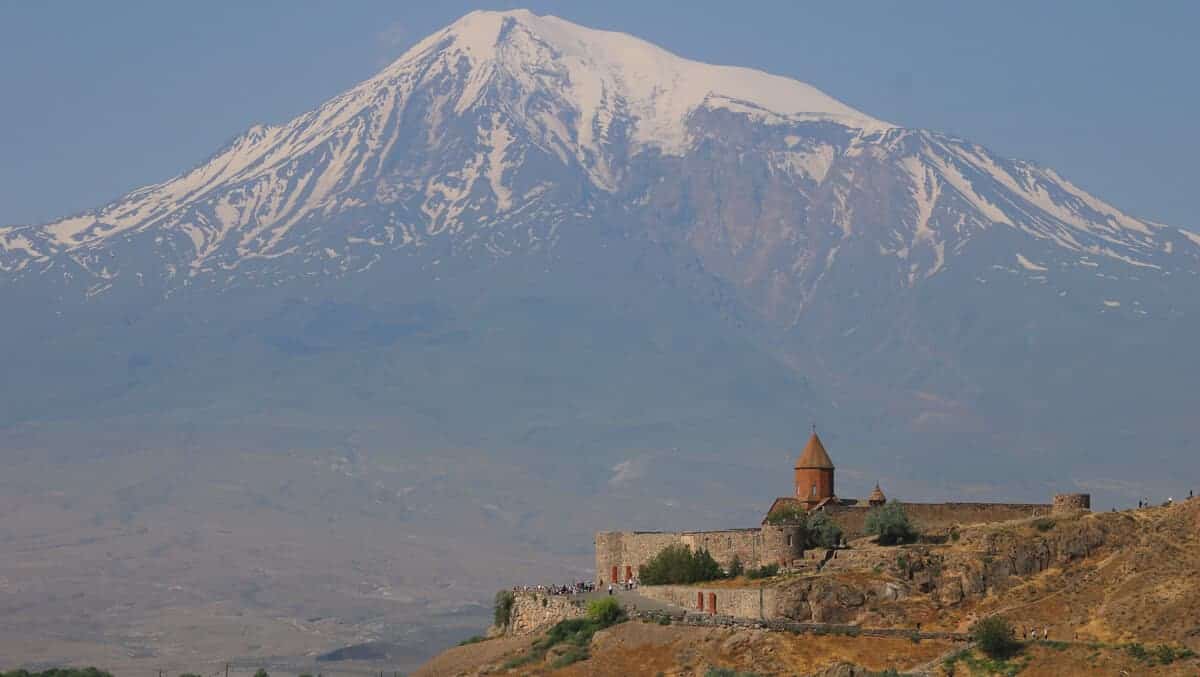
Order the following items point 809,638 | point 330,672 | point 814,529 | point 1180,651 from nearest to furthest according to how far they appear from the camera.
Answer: point 1180,651
point 809,638
point 814,529
point 330,672

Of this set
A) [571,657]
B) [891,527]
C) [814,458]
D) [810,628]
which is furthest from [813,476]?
[571,657]

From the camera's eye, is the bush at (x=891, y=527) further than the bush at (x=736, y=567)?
Yes

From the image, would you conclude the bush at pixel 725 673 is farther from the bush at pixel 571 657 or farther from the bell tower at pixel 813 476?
the bell tower at pixel 813 476

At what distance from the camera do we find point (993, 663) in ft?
227

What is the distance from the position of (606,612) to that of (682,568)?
5.22m

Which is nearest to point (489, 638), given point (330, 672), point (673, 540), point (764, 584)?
point (673, 540)

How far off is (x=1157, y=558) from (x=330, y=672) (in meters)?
122

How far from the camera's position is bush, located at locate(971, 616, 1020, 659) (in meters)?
69.8

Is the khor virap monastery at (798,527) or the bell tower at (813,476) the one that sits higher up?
the bell tower at (813,476)

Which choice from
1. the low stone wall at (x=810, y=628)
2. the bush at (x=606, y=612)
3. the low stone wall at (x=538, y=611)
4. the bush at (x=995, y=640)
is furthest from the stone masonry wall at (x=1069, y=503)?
the low stone wall at (x=538, y=611)

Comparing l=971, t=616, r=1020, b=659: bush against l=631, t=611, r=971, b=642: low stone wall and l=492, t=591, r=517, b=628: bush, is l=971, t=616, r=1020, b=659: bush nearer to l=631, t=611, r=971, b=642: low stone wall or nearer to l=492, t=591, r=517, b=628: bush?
l=631, t=611, r=971, b=642: low stone wall

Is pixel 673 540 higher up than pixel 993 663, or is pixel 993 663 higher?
pixel 673 540

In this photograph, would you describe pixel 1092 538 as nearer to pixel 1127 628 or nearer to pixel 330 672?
pixel 1127 628

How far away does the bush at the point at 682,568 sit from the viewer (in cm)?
8369
